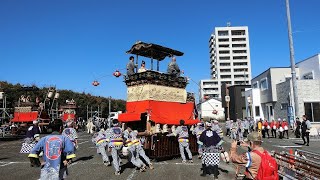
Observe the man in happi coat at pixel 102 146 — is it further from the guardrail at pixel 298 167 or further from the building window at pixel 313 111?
the building window at pixel 313 111

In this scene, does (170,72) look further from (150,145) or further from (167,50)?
(150,145)

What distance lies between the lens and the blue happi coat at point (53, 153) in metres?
5.78

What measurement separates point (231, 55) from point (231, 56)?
0.35 metres

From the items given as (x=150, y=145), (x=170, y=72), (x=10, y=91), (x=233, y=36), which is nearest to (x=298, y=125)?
(x=170, y=72)

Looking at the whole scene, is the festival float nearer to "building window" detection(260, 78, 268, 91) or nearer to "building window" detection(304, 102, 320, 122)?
"building window" detection(304, 102, 320, 122)

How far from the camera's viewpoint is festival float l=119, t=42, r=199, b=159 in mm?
13312

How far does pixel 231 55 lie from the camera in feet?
330

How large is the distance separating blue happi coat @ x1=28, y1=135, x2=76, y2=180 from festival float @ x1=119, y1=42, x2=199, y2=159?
691 cm

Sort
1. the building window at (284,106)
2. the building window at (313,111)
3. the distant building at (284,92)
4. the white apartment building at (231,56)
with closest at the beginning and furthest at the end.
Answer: the building window at (313,111), the distant building at (284,92), the building window at (284,106), the white apartment building at (231,56)

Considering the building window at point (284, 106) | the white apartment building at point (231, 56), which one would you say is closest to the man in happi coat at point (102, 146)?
the building window at point (284, 106)

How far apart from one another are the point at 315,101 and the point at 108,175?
81.6ft

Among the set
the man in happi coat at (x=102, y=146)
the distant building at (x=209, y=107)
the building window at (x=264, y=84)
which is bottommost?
the man in happi coat at (x=102, y=146)

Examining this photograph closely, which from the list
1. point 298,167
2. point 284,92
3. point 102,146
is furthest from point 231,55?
point 298,167

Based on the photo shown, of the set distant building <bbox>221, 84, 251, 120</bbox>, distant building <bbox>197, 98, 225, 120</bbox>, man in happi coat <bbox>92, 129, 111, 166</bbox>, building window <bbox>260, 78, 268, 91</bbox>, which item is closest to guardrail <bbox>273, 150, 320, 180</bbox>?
man in happi coat <bbox>92, 129, 111, 166</bbox>
